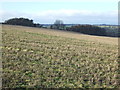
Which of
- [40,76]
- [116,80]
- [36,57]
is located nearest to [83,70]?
[116,80]

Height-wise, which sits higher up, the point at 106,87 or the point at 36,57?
the point at 36,57

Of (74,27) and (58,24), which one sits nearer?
(74,27)

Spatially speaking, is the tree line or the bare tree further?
the bare tree

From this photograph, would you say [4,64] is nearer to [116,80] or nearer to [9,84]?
[9,84]

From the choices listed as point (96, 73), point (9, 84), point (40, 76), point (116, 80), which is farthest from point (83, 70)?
point (9, 84)

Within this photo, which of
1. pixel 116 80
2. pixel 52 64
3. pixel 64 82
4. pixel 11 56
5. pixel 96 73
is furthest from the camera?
pixel 11 56

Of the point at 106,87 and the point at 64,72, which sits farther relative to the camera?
the point at 64,72

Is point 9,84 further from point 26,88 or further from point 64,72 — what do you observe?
point 64,72

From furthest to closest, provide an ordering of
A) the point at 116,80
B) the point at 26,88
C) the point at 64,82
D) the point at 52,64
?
the point at 52,64, the point at 116,80, the point at 64,82, the point at 26,88

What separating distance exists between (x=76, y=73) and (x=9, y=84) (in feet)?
10.6

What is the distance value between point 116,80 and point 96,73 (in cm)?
100

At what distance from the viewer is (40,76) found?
8414mm

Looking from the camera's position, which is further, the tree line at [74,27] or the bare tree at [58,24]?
the bare tree at [58,24]

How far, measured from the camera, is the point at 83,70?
979 cm
